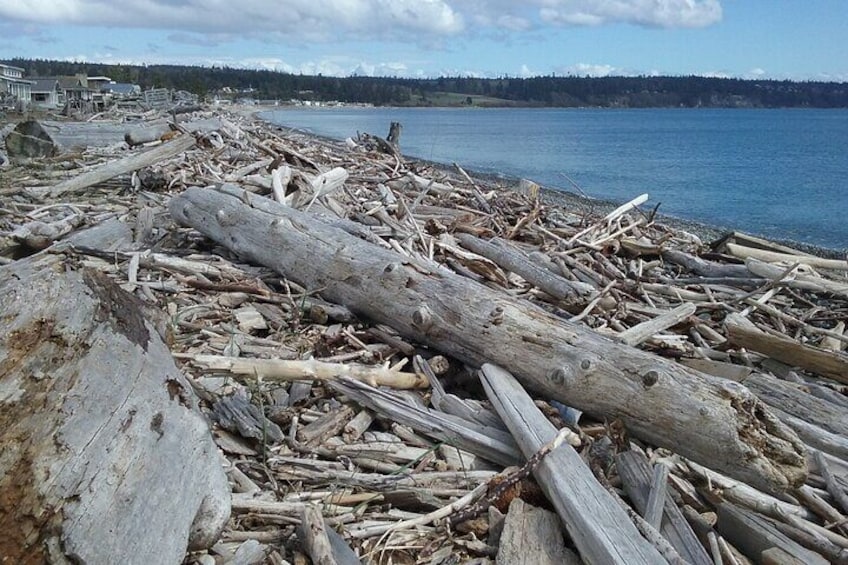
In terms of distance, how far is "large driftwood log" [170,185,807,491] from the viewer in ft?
13.3

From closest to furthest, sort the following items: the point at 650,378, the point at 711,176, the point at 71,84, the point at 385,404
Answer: the point at 650,378 → the point at 385,404 → the point at 711,176 → the point at 71,84

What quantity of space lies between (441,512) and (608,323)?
385cm

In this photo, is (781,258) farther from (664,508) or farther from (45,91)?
(45,91)

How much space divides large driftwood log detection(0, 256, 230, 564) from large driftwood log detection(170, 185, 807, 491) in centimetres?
232

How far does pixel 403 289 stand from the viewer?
18.5 ft

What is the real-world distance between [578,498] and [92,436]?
225 cm

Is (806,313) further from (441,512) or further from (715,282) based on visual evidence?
(441,512)

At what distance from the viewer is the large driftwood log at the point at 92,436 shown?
2469 mm

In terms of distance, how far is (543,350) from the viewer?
189 inches

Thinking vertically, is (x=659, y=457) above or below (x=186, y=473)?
below

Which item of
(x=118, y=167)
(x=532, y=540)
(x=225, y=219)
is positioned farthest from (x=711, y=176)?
(x=532, y=540)

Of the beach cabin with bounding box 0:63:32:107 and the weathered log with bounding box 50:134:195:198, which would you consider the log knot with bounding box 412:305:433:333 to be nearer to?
the weathered log with bounding box 50:134:195:198

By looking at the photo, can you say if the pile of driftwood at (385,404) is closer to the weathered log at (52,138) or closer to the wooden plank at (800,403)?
the wooden plank at (800,403)

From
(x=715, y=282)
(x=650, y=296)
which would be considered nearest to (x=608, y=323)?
(x=650, y=296)
